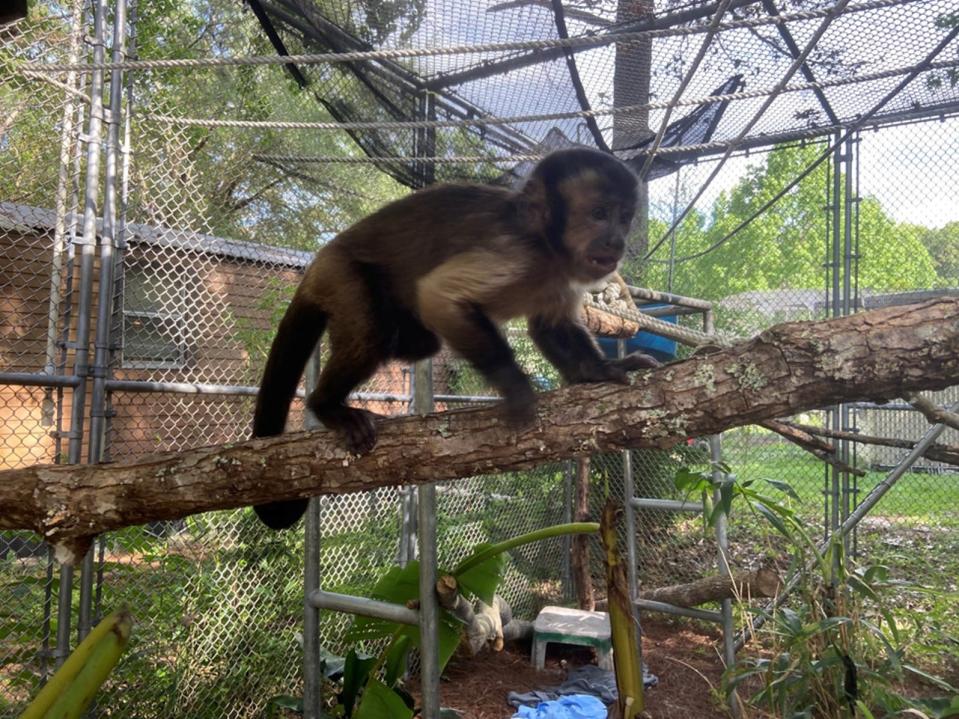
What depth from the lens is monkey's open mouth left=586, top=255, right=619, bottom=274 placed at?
3371 mm

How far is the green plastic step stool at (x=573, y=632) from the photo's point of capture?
5938mm

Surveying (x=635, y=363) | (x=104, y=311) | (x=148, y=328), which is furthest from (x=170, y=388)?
(x=148, y=328)

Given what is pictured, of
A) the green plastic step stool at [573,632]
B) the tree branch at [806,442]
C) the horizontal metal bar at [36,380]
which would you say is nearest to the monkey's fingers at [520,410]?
the tree branch at [806,442]

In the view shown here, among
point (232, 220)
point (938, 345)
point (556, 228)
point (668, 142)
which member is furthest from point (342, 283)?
point (232, 220)

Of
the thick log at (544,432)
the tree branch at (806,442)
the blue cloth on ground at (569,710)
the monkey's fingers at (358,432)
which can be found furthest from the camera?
the blue cloth on ground at (569,710)

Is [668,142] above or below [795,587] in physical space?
above

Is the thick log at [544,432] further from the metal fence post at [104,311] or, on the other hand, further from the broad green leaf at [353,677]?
the broad green leaf at [353,677]

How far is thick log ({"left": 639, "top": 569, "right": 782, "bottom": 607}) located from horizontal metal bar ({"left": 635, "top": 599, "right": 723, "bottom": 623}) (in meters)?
0.11

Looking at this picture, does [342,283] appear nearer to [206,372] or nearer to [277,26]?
[277,26]

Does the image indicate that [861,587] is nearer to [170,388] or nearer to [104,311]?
[170,388]

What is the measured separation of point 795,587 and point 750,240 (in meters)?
8.09

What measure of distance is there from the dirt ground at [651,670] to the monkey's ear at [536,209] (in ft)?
11.5

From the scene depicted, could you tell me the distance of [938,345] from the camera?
1.85m

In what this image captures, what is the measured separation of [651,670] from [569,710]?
72.4 inches
